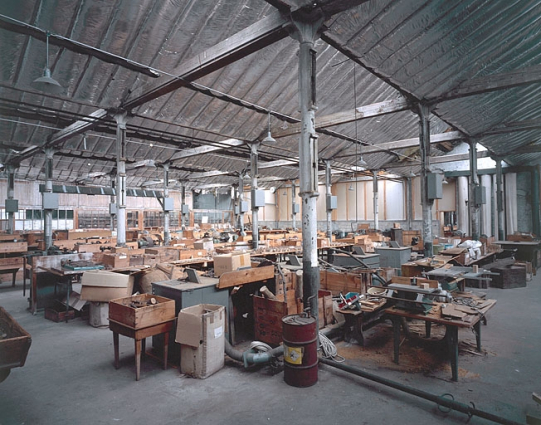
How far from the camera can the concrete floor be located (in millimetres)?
3254

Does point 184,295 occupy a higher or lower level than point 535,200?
lower

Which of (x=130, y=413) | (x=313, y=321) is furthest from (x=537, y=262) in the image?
(x=130, y=413)

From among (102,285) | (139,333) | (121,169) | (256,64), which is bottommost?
(139,333)

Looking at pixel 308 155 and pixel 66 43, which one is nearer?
pixel 308 155

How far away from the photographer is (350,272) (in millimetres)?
7121

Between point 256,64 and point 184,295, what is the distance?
6.16 meters

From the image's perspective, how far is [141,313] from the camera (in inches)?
157

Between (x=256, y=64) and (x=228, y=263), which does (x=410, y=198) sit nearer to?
(x=256, y=64)

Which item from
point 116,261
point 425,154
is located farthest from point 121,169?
point 425,154

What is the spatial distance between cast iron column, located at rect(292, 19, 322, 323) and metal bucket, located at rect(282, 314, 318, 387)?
729 mm

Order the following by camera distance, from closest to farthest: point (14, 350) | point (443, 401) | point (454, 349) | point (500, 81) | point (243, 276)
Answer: point (14, 350) < point (443, 401) < point (454, 349) < point (243, 276) < point (500, 81)

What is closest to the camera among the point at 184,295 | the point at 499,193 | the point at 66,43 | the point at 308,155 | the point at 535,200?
the point at 184,295

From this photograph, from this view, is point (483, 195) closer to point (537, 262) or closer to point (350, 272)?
point (537, 262)

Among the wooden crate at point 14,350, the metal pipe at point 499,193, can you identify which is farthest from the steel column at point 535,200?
the wooden crate at point 14,350
